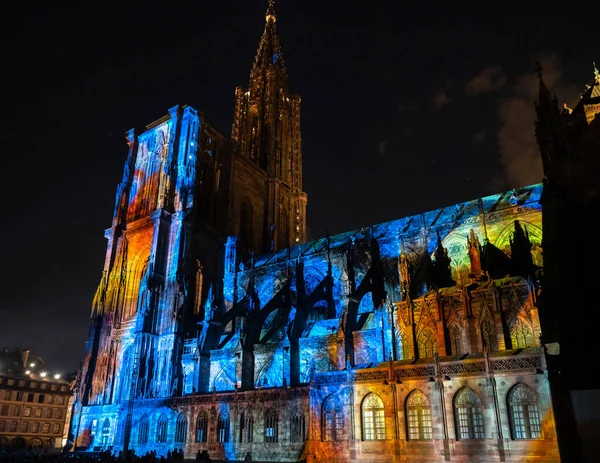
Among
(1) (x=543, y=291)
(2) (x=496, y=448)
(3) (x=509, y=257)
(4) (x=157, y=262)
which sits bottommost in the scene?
(2) (x=496, y=448)

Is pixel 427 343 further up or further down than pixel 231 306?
further down

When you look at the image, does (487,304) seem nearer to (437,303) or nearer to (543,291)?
(437,303)

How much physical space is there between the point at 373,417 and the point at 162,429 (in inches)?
799

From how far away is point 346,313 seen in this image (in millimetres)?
36688

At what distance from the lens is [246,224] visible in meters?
64.8

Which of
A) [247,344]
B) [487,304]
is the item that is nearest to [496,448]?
[487,304]

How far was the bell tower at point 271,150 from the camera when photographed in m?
66.1

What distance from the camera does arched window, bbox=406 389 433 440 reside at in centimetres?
2330

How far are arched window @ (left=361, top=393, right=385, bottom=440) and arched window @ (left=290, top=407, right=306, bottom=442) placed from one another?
5486 millimetres

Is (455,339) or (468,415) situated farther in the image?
(455,339)

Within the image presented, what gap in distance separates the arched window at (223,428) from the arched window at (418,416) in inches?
547

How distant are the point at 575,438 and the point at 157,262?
42749 millimetres

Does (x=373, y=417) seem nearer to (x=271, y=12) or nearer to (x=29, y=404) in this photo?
(x=29, y=404)

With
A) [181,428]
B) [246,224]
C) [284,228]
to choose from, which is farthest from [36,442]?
[181,428]
